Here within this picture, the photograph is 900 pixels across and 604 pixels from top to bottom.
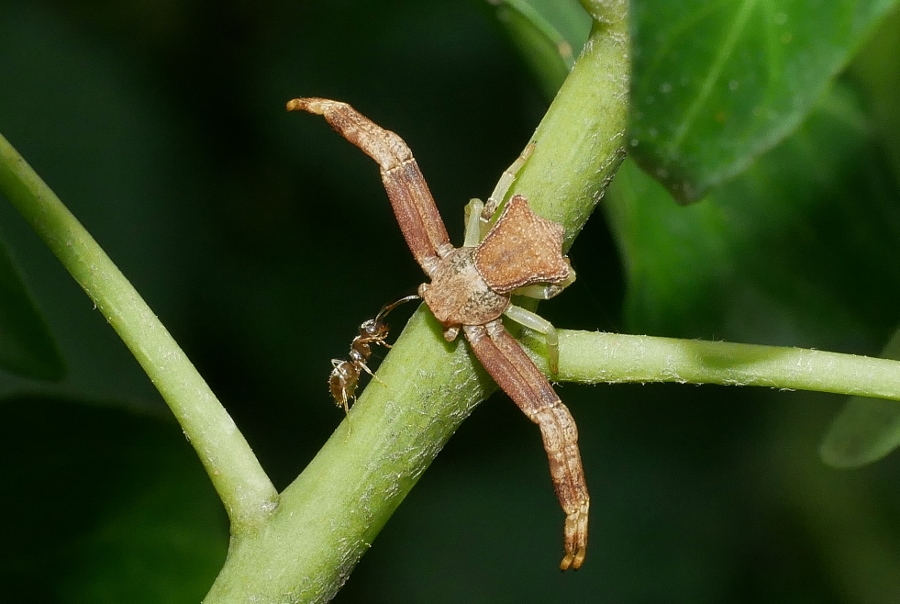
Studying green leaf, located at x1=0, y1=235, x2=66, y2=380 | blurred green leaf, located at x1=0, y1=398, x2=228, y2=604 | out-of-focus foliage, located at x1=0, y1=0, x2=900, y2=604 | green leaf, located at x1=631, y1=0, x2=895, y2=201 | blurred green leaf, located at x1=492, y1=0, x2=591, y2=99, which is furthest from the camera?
out-of-focus foliage, located at x1=0, y1=0, x2=900, y2=604

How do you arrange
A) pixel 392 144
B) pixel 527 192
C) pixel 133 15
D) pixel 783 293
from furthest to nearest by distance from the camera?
pixel 133 15
pixel 783 293
pixel 392 144
pixel 527 192

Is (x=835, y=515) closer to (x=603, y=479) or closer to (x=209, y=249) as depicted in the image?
(x=603, y=479)

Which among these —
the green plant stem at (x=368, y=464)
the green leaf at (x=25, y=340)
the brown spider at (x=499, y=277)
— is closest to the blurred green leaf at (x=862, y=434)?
the brown spider at (x=499, y=277)

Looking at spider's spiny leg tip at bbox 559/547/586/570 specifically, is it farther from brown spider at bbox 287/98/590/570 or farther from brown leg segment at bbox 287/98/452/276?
brown leg segment at bbox 287/98/452/276

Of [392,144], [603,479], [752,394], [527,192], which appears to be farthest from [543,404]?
[752,394]

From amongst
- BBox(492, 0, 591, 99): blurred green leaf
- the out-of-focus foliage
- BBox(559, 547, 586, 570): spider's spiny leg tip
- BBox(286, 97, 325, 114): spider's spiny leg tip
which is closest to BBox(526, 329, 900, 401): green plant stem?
BBox(559, 547, 586, 570): spider's spiny leg tip

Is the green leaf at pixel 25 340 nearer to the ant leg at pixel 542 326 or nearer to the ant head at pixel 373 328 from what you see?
the ant head at pixel 373 328
